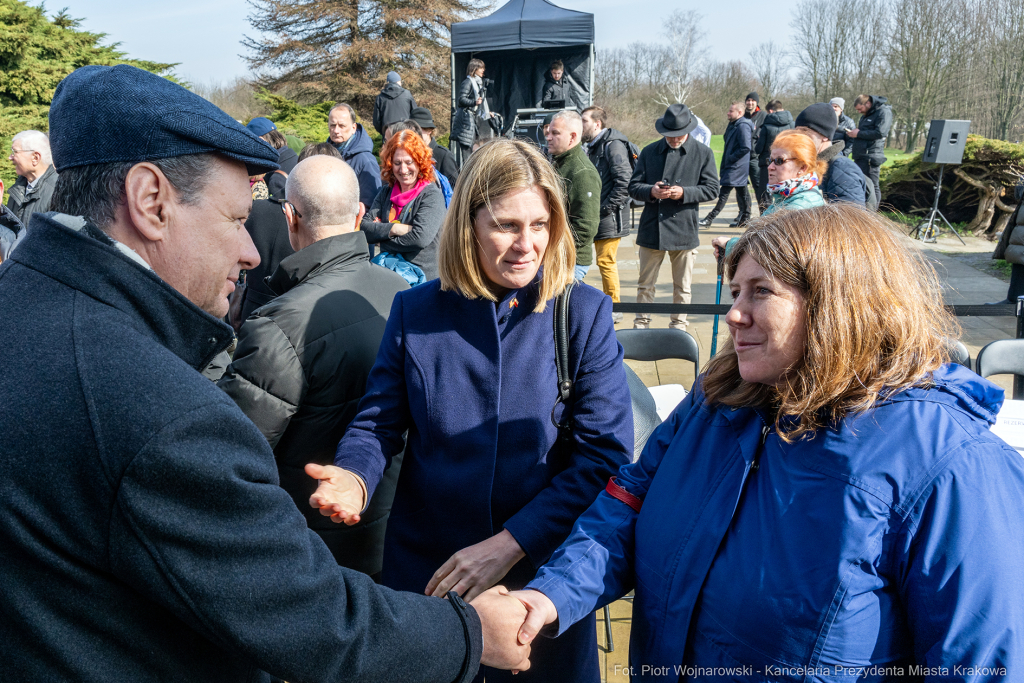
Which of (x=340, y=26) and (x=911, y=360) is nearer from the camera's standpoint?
(x=911, y=360)

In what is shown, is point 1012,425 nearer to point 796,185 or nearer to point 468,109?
point 796,185

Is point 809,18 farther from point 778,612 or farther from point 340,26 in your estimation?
point 778,612

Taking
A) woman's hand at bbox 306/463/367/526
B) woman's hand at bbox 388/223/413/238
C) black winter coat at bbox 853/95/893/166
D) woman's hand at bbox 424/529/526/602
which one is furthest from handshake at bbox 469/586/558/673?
black winter coat at bbox 853/95/893/166

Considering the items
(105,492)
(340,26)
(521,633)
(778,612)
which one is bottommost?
(521,633)

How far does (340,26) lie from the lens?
2989 cm

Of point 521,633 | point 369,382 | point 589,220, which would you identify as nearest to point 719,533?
point 521,633

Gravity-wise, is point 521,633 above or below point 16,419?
below

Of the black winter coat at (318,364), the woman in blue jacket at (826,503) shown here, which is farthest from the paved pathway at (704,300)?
the black winter coat at (318,364)

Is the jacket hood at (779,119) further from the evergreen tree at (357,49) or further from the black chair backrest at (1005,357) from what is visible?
the evergreen tree at (357,49)

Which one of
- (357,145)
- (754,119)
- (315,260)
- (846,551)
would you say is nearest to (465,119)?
(357,145)

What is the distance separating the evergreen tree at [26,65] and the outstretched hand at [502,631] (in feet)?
47.0

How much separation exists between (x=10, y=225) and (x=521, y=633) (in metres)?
5.55

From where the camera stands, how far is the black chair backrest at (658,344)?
375cm

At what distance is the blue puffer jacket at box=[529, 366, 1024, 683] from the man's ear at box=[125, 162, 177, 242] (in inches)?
42.7
